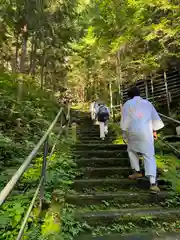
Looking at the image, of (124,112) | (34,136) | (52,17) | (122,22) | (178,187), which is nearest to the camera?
(178,187)

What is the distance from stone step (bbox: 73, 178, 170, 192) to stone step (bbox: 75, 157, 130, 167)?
0.86 m

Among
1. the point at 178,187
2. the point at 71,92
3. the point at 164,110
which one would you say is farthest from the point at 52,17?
the point at 71,92

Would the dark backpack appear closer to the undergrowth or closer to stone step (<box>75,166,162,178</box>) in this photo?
the undergrowth

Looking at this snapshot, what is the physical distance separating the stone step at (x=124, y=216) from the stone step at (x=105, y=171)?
126cm

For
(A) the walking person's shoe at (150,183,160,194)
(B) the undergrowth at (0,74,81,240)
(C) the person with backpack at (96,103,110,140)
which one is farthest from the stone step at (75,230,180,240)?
(C) the person with backpack at (96,103,110,140)

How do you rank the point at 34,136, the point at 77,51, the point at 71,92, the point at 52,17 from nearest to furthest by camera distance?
the point at 34,136, the point at 52,17, the point at 77,51, the point at 71,92

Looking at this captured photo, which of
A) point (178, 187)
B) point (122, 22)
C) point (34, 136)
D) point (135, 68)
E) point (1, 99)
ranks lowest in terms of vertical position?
point (178, 187)

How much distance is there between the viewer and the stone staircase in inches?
128

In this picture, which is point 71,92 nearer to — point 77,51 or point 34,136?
point 77,51

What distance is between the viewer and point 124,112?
15.3 ft

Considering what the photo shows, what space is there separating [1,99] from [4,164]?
2524mm

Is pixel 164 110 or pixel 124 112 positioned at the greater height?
pixel 164 110

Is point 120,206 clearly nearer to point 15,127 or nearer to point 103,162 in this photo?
point 103,162

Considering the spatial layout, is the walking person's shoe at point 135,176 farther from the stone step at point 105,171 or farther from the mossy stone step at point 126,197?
the mossy stone step at point 126,197
